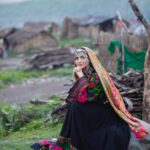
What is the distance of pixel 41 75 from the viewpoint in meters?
16.6

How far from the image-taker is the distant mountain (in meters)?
48.4

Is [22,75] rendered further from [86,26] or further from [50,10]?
[50,10]

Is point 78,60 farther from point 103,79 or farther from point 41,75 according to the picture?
point 41,75

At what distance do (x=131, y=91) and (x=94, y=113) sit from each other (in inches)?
97.7

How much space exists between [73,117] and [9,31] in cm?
2637

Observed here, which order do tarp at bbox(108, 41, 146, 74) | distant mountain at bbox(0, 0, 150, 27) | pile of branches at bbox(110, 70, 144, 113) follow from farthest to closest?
distant mountain at bbox(0, 0, 150, 27)
tarp at bbox(108, 41, 146, 74)
pile of branches at bbox(110, 70, 144, 113)

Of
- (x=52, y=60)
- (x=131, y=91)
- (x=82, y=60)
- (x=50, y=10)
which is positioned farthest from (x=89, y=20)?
(x=82, y=60)

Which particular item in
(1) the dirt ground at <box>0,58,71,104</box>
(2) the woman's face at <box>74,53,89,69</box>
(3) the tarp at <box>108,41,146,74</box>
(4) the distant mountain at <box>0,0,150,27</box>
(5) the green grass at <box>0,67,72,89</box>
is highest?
(4) the distant mountain at <box>0,0,150,27</box>

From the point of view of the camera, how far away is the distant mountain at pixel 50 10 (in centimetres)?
4844

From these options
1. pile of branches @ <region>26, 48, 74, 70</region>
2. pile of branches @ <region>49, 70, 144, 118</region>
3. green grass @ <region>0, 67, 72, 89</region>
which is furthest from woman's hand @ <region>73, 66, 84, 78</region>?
pile of branches @ <region>26, 48, 74, 70</region>

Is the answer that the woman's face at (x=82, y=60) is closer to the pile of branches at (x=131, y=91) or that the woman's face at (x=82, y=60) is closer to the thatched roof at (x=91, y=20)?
the pile of branches at (x=131, y=91)

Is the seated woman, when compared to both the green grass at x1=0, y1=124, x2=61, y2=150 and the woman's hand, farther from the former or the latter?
the green grass at x1=0, y1=124, x2=61, y2=150

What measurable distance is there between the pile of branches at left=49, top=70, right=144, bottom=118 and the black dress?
204 centimetres

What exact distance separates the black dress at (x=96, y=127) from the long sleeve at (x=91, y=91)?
0.12 feet
